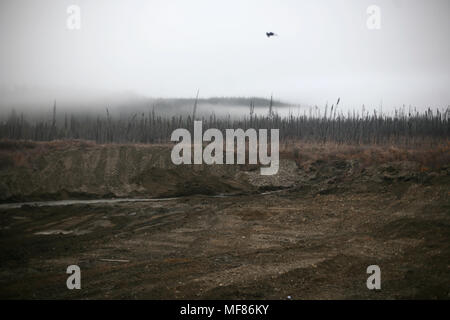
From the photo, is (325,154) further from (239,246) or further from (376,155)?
(239,246)

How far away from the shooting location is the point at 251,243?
42.2ft

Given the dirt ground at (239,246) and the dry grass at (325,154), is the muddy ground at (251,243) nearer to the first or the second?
the dirt ground at (239,246)

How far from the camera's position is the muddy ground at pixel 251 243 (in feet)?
27.6

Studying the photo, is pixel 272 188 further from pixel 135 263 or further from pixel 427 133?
pixel 427 133

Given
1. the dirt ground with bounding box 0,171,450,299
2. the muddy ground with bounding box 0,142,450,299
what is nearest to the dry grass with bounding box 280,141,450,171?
the muddy ground with bounding box 0,142,450,299

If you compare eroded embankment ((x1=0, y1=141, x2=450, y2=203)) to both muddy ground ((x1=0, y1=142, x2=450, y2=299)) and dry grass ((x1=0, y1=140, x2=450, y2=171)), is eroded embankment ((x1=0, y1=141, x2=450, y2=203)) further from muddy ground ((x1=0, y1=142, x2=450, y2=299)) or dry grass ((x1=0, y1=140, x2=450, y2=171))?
muddy ground ((x1=0, y1=142, x2=450, y2=299))

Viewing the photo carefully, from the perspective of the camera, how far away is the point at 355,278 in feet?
29.6

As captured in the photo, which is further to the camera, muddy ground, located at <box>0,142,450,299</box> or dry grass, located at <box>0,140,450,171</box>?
dry grass, located at <box>0,140,450,171</box>

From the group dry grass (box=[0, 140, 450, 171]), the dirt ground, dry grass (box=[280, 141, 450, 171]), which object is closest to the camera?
the dirt ground

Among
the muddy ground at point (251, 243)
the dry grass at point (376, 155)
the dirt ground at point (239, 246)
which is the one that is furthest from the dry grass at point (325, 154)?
the dirt ground at point (239, 246)

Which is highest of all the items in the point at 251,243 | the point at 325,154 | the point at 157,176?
the point at 325,154

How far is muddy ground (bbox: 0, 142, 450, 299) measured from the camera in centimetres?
841

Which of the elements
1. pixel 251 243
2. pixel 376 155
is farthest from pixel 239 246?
pixel 376 155

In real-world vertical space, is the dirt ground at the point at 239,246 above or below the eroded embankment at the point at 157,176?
below
